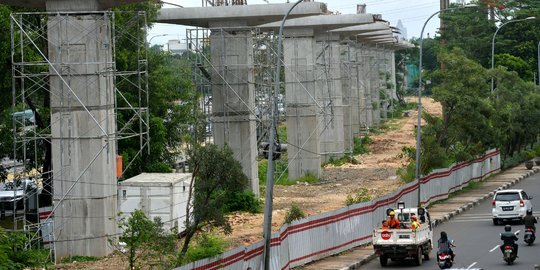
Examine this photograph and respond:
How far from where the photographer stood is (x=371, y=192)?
53531 mm

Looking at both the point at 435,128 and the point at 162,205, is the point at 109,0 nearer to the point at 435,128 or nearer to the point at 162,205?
the point at 162,205

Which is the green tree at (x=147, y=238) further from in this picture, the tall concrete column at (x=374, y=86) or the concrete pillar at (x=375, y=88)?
the concrete pillar at (x=375, y=88)

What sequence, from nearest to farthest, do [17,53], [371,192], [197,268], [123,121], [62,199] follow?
[197,268]
[62,199]
[17,53]
[123,121]
[371,192]

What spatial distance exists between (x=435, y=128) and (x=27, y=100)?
73.2 ft

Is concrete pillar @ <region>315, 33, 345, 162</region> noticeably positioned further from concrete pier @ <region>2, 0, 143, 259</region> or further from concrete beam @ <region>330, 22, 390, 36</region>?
concrete pier @ <region>2, 0, 143, 259</region>

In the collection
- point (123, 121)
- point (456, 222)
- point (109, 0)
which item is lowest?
point (456, 222)

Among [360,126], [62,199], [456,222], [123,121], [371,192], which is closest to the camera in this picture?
[62,199]

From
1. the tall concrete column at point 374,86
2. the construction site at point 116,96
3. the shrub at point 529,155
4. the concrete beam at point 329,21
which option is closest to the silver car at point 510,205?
the construction site at point 116,96

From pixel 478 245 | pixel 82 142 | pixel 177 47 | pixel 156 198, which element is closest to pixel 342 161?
pixel 478 245

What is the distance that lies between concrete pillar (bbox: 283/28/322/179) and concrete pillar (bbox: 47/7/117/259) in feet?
86.7

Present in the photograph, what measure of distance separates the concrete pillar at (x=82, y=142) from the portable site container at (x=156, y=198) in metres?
1.19

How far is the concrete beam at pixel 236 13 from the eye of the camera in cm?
4866

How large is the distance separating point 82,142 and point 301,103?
1114 inches

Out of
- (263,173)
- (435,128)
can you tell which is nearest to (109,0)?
(435,128)
